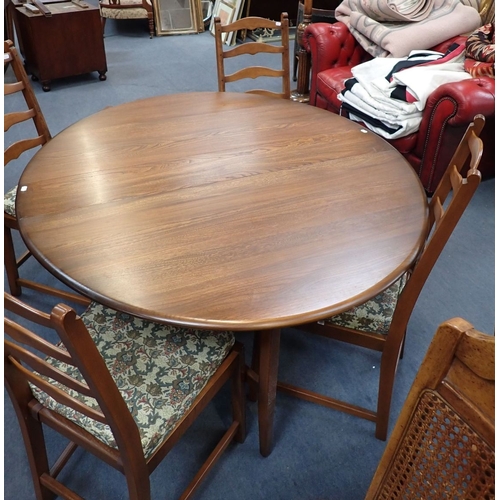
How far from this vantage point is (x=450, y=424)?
70cm

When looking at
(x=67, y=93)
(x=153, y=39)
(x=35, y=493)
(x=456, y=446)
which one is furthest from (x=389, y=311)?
(x=153, y=39)

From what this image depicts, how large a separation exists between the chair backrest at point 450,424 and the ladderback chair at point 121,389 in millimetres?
485

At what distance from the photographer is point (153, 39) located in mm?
5082

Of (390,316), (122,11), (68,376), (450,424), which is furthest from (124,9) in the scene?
(450,424)

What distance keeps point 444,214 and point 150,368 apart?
2.57ft

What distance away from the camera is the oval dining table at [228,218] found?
1004 mm

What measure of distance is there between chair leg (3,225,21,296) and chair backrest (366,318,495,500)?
5.33 feet

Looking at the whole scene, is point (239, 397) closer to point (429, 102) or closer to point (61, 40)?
point (429, 102)

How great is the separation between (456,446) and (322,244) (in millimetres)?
546

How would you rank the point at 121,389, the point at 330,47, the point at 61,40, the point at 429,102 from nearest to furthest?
the point at 121,389 < the point at 429,102 < the point at 330,47 < the point at 61,40

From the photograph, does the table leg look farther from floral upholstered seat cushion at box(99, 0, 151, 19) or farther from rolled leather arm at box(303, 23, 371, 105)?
floral upholstered seat cushion at box(99, 0, 151, 19)

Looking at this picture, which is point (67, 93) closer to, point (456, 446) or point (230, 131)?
point (230, 131)

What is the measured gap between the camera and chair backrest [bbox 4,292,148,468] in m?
0.71

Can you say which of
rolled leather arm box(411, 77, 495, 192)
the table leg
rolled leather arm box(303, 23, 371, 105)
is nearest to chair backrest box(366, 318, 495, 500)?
the table leg
